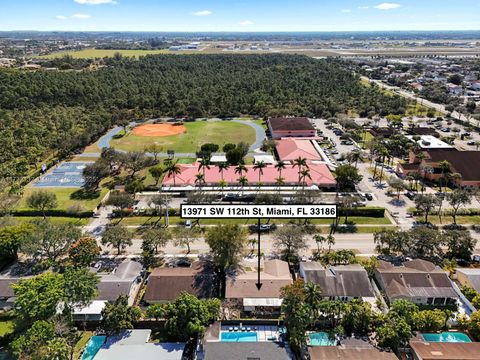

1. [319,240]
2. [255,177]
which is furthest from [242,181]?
[319,240]

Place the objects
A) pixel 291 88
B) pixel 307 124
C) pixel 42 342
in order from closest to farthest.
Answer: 1. pixel 42 342
2. pixel 307 124
3. pixel 291 88

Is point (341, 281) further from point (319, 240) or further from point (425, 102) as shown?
point (425, 102)

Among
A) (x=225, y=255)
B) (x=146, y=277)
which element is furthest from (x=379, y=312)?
(x=146, y=277)

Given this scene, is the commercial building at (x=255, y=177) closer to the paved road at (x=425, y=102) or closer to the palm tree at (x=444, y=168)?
the palm tree at (x=444, y=168)

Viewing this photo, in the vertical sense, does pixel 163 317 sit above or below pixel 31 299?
below

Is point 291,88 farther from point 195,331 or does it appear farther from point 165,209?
point 195,331

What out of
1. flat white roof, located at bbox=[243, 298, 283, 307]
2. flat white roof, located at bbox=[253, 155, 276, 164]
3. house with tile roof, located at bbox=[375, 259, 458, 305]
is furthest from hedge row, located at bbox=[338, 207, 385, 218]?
flat white roof, located at bbox=[243, 298, 283, 307]

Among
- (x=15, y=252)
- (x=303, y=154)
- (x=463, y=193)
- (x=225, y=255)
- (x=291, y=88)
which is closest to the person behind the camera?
(x=225, y=255)

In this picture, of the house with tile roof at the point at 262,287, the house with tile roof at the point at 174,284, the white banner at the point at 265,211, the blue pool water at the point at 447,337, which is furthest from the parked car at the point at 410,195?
the white banner at the point at 265,211
